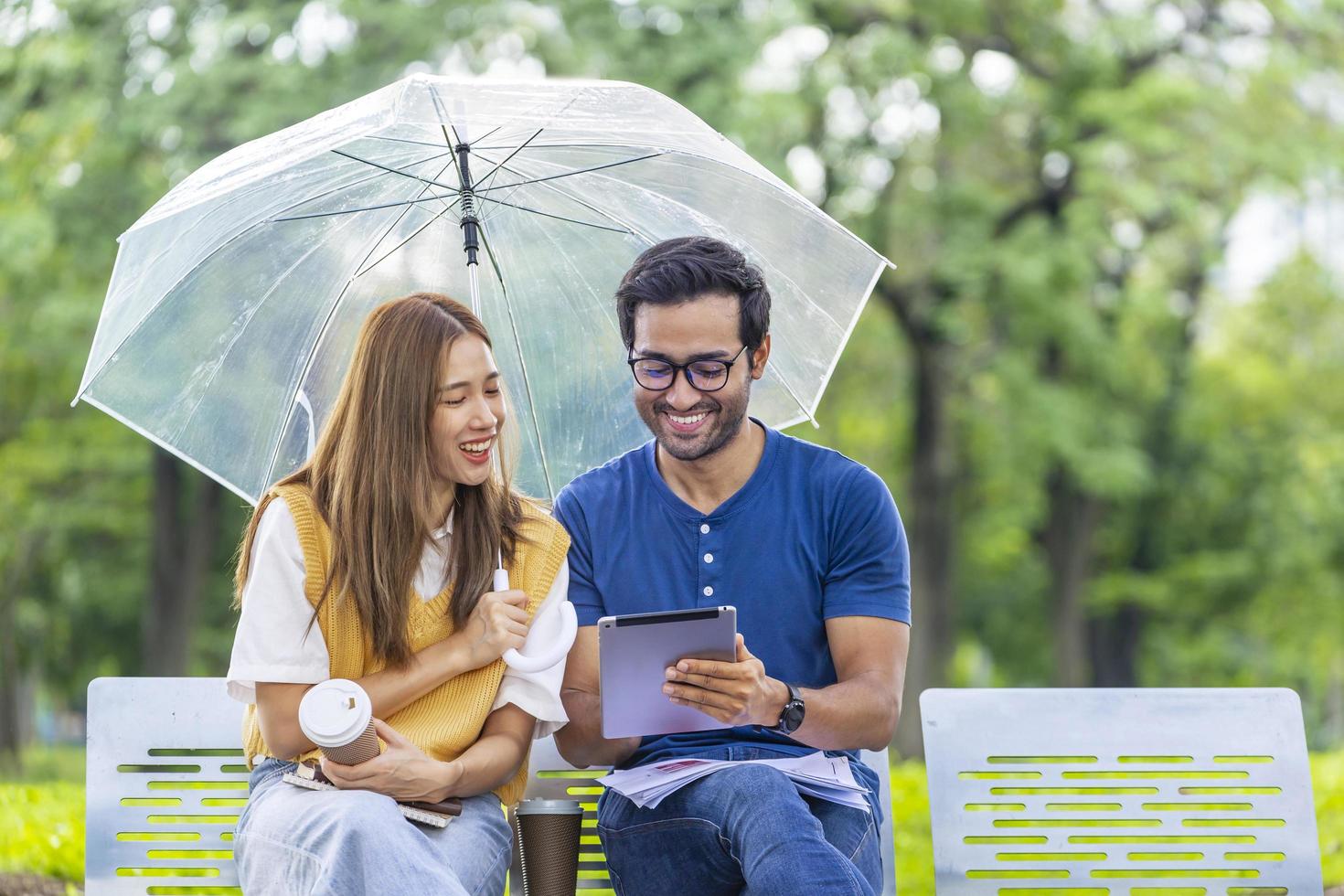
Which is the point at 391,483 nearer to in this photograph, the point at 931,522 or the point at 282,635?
the point at 282,635

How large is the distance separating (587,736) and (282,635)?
2.63 ft

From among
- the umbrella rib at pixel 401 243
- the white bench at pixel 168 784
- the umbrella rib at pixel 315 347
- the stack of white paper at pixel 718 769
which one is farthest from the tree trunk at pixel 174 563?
the stack of white paper at pixel 718 769

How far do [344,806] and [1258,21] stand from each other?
14.2 meters

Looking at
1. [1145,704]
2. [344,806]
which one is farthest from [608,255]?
[1145,704]

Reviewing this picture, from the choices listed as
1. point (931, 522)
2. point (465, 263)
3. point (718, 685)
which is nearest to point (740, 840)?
point (718, 685)

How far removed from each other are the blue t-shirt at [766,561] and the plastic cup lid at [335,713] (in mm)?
807

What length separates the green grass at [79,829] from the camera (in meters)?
5.45

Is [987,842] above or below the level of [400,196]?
below

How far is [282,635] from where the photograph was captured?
3584 mm

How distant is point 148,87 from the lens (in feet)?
42.2

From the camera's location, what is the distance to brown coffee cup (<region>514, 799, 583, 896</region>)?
3.78 m

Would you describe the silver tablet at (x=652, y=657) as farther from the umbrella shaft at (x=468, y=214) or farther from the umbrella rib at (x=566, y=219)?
the umbrella rib at (x=566, y=219)

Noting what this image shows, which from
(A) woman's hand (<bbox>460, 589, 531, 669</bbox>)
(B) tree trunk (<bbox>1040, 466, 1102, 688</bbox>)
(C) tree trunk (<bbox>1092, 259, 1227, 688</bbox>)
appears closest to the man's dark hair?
(A) woman's hand (<bbox>460, 589, 531, 669</bbox>)

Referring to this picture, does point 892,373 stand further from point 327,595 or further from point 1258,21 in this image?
point 327,595
